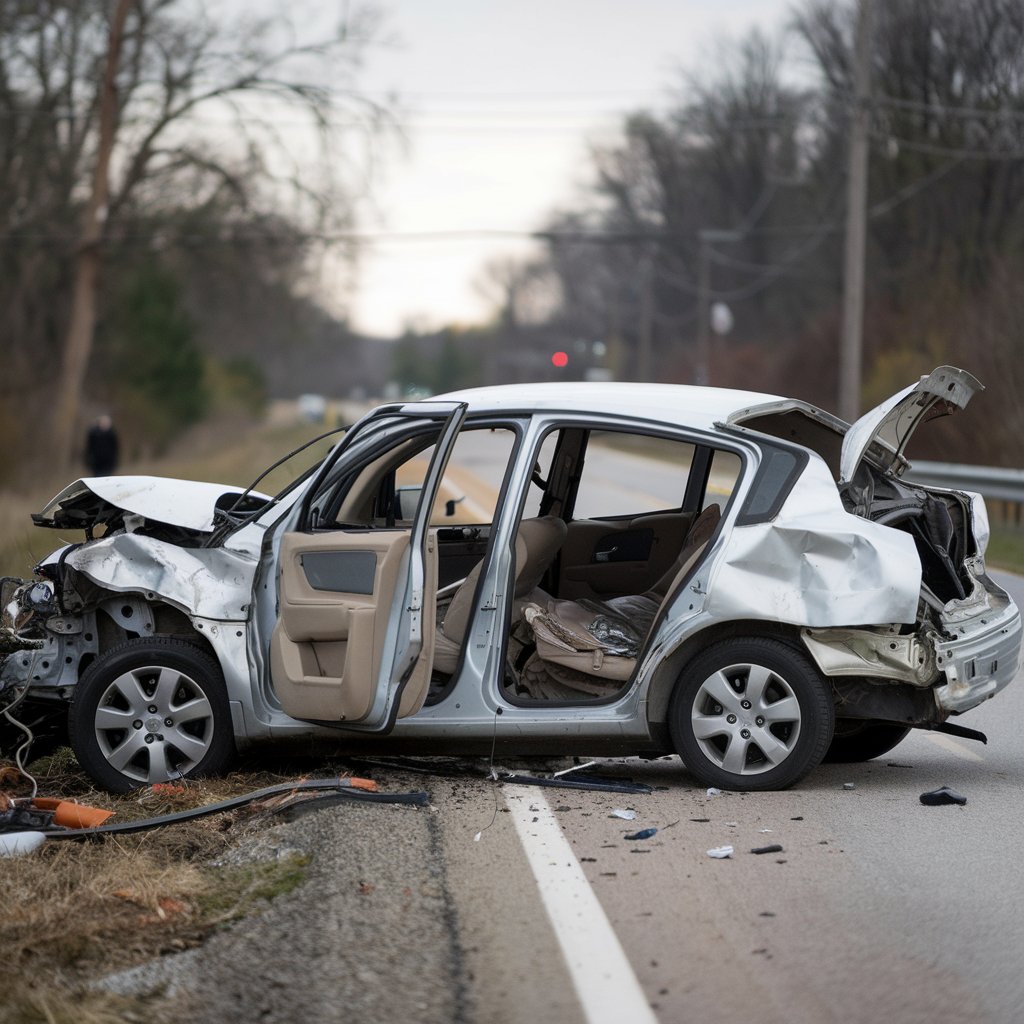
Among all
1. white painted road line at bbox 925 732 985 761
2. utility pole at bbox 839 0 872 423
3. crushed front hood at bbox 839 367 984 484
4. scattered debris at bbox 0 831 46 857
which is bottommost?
white painted road line at bbox 925 732 985 761

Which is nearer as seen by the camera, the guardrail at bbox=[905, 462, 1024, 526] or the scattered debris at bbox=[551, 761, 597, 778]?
the scattered debris at bbox=[551, 761, 597, 778]

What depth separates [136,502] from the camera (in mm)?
7238

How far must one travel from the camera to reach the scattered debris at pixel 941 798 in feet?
22.3

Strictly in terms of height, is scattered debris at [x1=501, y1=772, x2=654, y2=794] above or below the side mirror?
below

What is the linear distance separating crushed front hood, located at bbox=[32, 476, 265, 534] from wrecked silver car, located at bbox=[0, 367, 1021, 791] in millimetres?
21

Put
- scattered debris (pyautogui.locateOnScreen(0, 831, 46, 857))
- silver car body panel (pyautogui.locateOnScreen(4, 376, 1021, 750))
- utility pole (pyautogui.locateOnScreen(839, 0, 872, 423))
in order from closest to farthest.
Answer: scattered debris (pyautogui.locateOnScreen(0, 831, 46, 857)), silver car body panel (pyautogui.locateOnScreen(4, 376, 1021, 750)), utility pole (pyautogui.locateOnScreen(839, 0, 872, 423))

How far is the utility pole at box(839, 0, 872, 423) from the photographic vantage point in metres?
25.4

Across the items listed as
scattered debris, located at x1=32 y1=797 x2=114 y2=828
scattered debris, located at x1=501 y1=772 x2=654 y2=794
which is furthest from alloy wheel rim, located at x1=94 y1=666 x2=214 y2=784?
scattered debris, located at x1=501 y1=772 x2=654 y2=794

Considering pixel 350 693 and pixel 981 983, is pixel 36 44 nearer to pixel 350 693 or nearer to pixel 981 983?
pixel 350 693

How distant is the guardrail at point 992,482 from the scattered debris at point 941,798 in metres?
14.8

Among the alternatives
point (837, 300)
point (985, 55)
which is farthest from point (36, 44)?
point (837, 300)

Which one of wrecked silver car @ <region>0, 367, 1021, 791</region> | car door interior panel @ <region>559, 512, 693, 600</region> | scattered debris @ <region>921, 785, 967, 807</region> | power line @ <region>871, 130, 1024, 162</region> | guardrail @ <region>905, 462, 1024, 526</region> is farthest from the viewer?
power line @ <region>871, 130, 1024, 162</region>

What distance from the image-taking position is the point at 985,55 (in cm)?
3953

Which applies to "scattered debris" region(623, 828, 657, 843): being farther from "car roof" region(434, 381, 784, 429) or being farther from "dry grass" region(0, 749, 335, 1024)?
"car roof" region(434, 381, 784, 429)
